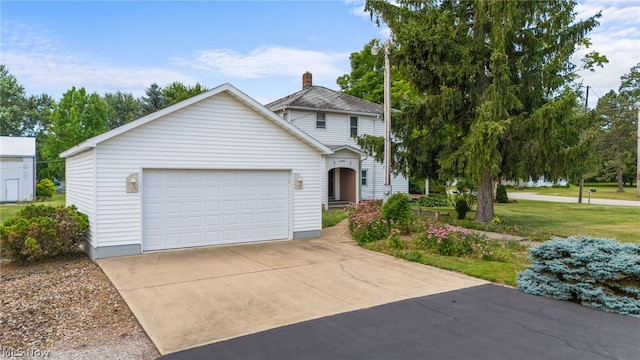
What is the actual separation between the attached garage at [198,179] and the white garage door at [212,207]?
0.08 feet

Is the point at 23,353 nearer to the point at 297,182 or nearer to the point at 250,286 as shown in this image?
the point at 250,286

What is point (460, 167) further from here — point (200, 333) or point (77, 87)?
point (77, 87)

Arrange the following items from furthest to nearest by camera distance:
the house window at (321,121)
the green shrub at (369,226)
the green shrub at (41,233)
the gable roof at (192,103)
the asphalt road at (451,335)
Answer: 1. the house window at (321,121)
2. the green shrub at (369,226)
3. the gable roof at (192,103)
4. the green shrub at (41,233)
5. the asphalt road at (451,335)

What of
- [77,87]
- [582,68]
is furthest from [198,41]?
[77,87]

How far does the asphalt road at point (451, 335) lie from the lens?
421 centimetres

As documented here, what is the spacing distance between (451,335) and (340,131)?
18.8 m

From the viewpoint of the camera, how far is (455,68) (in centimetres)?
1367

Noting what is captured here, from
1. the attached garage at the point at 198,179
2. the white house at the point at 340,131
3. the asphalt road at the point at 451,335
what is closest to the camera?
the asphalt road at the point at 451,335

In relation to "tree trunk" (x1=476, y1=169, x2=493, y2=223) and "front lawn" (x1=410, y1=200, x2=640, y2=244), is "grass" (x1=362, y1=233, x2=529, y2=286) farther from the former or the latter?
"tree trunk" (x1=476, y1=169, x2=493, y2=223)

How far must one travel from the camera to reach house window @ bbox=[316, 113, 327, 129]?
22.2m

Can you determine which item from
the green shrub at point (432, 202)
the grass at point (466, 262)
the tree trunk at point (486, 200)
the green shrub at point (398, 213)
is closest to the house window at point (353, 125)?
the green shrub at point (432, 202)

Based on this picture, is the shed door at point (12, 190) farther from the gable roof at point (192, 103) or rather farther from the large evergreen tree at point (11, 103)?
the large evergreen tree at point (11, 103)

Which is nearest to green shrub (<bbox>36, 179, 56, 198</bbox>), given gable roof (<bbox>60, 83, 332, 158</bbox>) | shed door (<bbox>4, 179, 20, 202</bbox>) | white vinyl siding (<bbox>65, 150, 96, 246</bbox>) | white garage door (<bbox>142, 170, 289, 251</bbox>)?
shed door (<bbox>4, 179, 20, 202</bbox>)

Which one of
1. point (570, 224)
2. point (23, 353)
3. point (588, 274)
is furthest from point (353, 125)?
point (23, 353)
